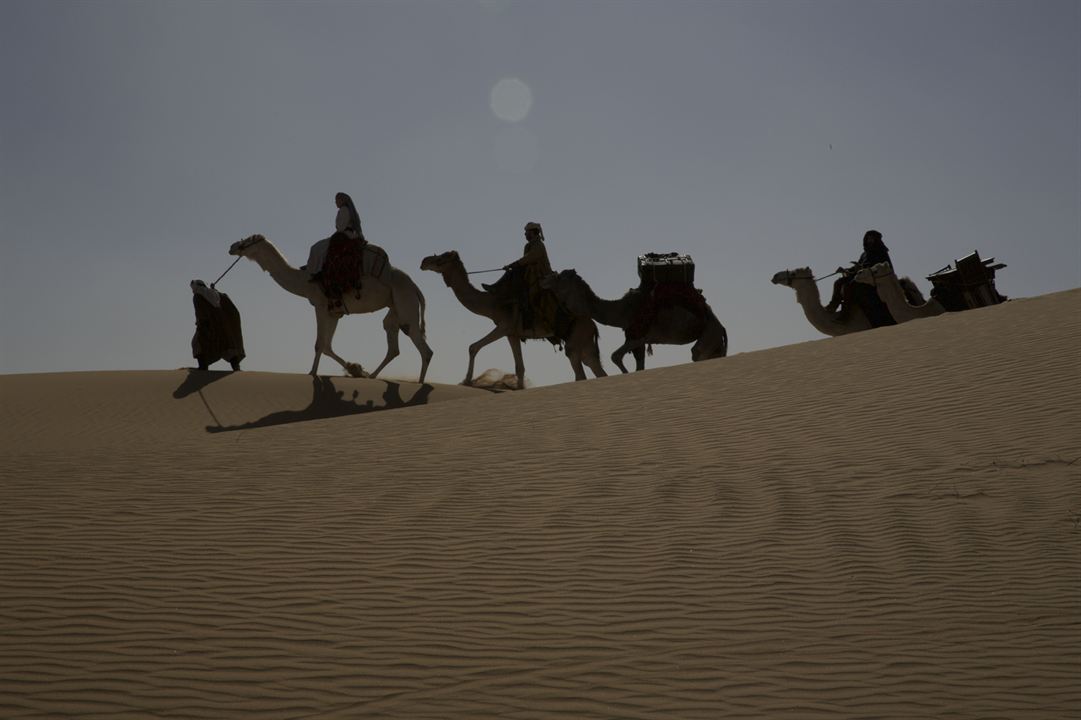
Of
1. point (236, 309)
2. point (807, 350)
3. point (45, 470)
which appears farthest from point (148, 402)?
point (807, 350)

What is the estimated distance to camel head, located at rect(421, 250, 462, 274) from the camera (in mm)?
18750

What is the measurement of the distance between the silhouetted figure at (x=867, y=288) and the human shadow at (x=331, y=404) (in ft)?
24.7

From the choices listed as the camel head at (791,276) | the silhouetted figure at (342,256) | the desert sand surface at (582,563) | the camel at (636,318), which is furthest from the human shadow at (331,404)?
the camel head at (791,276)

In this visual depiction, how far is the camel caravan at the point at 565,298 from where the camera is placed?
669 inches

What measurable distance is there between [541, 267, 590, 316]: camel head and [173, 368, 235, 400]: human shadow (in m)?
5.82

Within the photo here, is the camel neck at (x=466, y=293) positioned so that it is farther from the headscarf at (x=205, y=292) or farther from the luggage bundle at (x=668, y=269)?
the headscarf at (x=205, y=292)

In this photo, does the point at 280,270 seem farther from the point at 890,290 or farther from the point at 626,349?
the point at 890,290

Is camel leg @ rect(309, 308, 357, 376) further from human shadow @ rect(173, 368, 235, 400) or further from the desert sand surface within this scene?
the desert sand surface

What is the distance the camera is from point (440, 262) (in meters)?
18.8

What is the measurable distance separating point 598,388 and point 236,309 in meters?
7.51

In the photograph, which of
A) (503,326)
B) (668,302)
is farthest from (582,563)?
(503,326)

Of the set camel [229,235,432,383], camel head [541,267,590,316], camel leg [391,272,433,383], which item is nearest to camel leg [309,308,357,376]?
camel [229,235,432,383]

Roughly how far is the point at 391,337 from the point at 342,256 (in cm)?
181

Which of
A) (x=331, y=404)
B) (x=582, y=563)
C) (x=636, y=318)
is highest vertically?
(x=636, y=318)
